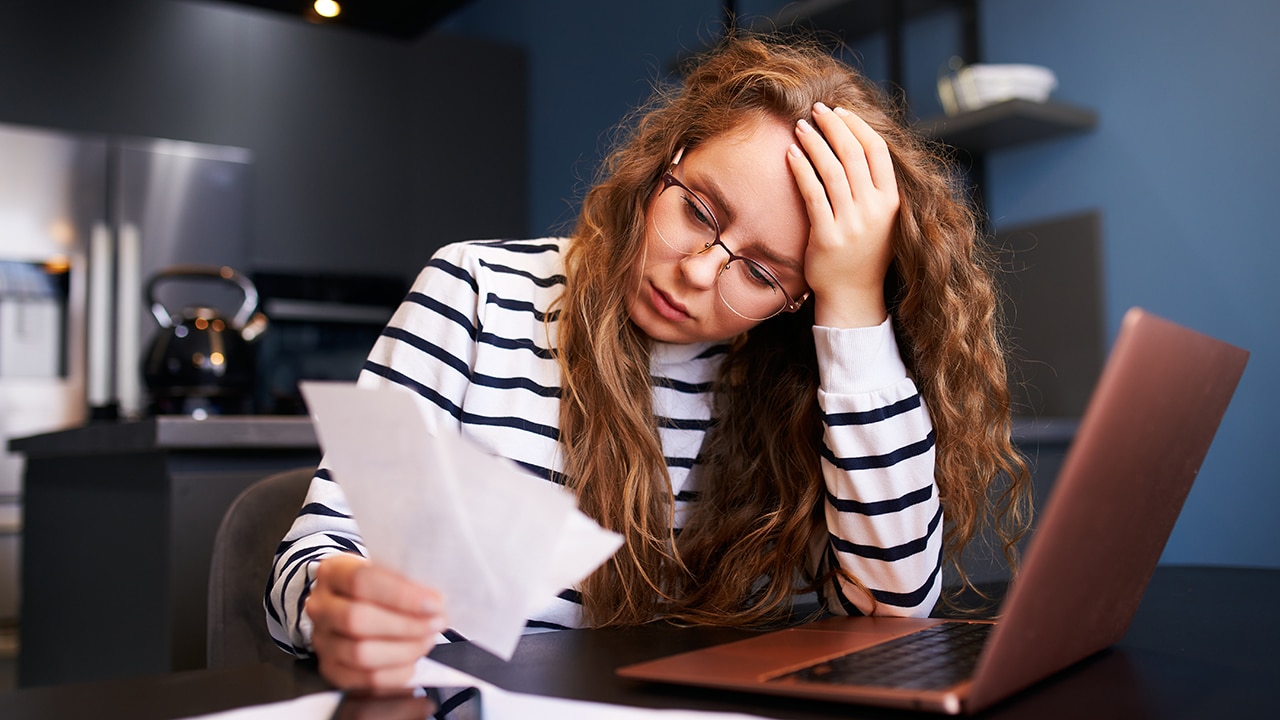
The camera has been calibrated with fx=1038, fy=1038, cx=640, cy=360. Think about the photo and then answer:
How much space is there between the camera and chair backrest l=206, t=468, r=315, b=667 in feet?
3.18

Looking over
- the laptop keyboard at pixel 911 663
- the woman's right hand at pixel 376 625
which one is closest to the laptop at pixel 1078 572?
the laptop keyboard at pixel 911 663

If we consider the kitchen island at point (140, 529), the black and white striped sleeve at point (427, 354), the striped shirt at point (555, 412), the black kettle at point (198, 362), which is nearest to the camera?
the black and white striped sleeve at point (427, 354)

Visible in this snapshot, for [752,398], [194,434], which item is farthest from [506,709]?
[194,434]

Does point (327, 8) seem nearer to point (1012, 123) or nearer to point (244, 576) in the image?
point (244, 576)

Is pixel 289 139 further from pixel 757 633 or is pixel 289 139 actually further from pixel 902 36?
pixel 757 633

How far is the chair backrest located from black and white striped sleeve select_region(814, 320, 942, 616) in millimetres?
542

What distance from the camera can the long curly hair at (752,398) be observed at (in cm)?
97

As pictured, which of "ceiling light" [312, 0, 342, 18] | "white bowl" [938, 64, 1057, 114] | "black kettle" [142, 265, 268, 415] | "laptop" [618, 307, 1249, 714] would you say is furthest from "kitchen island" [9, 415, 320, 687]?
"white bowl" [938, 64, 1057, 114]

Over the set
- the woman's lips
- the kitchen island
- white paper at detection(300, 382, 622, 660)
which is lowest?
the kitchen island

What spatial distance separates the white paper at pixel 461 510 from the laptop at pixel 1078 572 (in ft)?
0.41

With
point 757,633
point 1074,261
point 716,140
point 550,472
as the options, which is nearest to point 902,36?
point 1074,261

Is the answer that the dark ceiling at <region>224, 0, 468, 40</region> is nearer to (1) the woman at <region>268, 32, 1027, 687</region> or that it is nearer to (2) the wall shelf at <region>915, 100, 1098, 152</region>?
(1) the woman at <region>268, 32, 1027, 687</region>

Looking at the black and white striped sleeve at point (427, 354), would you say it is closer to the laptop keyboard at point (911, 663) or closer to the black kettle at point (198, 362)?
the laptop keyboard at point (911, 663)

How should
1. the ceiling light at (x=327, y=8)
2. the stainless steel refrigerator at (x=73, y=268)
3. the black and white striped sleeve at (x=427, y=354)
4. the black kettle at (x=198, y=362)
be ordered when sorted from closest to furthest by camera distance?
the black and white striped sleeve at (x=427, y=354), the ceiling light at (x=327, y=8), the black kettle at (x=198, y=362), the stainless steel refrigerator at (x=73, y=268)
